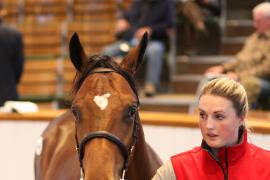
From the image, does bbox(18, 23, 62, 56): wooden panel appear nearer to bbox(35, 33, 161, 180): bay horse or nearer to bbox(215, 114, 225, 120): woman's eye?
bbox(35, 33, 161, 180): bay horse

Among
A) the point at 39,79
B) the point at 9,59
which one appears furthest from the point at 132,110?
the point at 39,79

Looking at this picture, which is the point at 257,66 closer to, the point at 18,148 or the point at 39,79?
the point at 18,148

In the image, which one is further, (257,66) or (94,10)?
(94,10)

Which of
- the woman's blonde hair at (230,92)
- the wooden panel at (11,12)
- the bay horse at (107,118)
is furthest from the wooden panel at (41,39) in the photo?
the woman's blonde hair at (230,92)

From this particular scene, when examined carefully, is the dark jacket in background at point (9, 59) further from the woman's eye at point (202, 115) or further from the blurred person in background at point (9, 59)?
the woman's eye at point (202, 115)

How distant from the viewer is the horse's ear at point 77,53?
2.88m

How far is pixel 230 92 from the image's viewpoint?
252 centimetres

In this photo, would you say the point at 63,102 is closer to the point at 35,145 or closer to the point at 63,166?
the point at 35,145

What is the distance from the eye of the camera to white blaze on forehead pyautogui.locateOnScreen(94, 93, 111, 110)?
Answer: 2.64 m

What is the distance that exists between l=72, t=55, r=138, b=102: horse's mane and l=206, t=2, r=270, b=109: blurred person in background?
9.28 ft

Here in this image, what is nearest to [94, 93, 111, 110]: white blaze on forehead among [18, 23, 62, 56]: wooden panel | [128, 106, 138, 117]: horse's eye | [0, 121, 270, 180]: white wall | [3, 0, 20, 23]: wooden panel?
[128, 106, 138, 117]: horse's eye

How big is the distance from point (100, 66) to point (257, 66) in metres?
3.33

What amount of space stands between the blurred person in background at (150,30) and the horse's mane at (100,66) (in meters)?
4.45

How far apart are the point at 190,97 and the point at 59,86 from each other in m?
2.11
